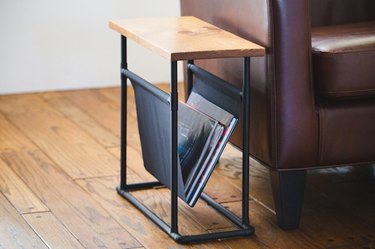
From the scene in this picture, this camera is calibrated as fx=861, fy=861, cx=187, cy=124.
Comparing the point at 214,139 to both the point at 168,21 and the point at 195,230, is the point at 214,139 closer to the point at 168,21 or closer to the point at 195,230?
the point at 195,230

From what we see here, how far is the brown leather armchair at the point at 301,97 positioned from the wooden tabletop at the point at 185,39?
3.0 inches

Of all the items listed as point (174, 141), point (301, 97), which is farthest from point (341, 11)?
point (174, 141)

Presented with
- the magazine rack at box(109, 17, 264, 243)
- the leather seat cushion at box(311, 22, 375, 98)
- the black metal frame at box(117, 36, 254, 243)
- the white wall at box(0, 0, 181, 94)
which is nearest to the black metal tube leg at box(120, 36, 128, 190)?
the magazine rack at box(109, 17, 264, 243)

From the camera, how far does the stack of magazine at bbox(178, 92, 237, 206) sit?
187 cm

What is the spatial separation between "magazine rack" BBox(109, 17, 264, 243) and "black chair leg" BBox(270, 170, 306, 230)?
0.08 m

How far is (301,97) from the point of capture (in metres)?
1.86

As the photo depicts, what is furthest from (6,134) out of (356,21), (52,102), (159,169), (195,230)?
(356,21)

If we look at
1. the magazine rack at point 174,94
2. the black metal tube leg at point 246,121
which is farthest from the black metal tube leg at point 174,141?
the black metal tube leg at point 246,121

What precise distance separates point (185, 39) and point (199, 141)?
0.23m

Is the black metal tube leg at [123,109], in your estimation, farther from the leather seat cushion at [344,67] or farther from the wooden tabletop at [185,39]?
the leather seat cushion at [344,67]

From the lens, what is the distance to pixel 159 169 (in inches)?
80.2

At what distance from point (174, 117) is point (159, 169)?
274mm

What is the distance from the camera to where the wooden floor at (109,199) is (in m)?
1.88

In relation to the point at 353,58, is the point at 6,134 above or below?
below
